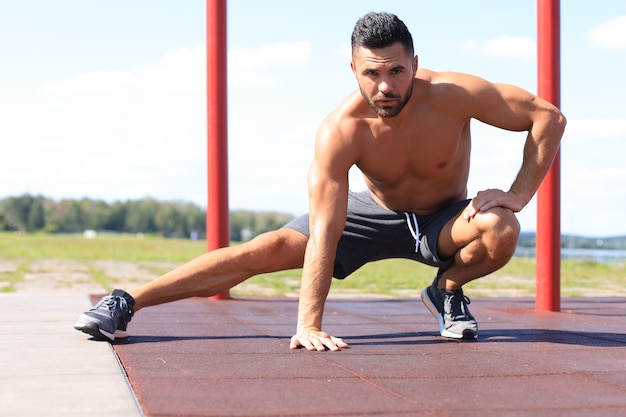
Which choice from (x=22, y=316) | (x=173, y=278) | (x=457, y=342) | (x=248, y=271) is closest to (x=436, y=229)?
(x=457, y=342)

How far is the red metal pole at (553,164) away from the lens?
198 inches

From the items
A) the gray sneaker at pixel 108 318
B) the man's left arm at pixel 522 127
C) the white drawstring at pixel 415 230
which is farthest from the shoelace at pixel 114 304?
the man's left arm at pixel 522 127

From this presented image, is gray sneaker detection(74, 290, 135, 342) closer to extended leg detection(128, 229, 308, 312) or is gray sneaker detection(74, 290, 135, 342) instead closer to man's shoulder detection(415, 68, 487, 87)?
extended leg detection(128, 229, 308, 312)

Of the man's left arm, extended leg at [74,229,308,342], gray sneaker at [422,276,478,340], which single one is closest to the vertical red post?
extended leg at [74,229,308,342]

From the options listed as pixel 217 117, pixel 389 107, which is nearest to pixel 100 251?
pixel 217 117

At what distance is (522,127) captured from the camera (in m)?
3.80

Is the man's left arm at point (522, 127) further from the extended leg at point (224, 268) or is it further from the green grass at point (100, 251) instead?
the green grass at point (100, 251)

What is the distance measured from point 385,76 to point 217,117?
7.96 ft

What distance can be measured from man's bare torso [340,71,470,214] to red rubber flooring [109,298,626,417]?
707mm

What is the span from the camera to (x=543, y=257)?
5105mm

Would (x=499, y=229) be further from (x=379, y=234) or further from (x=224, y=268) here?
(x=224, y=268)

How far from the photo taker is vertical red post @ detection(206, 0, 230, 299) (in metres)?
5.68

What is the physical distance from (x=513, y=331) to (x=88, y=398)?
246cm

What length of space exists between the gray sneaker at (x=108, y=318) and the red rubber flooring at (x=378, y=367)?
12cm
